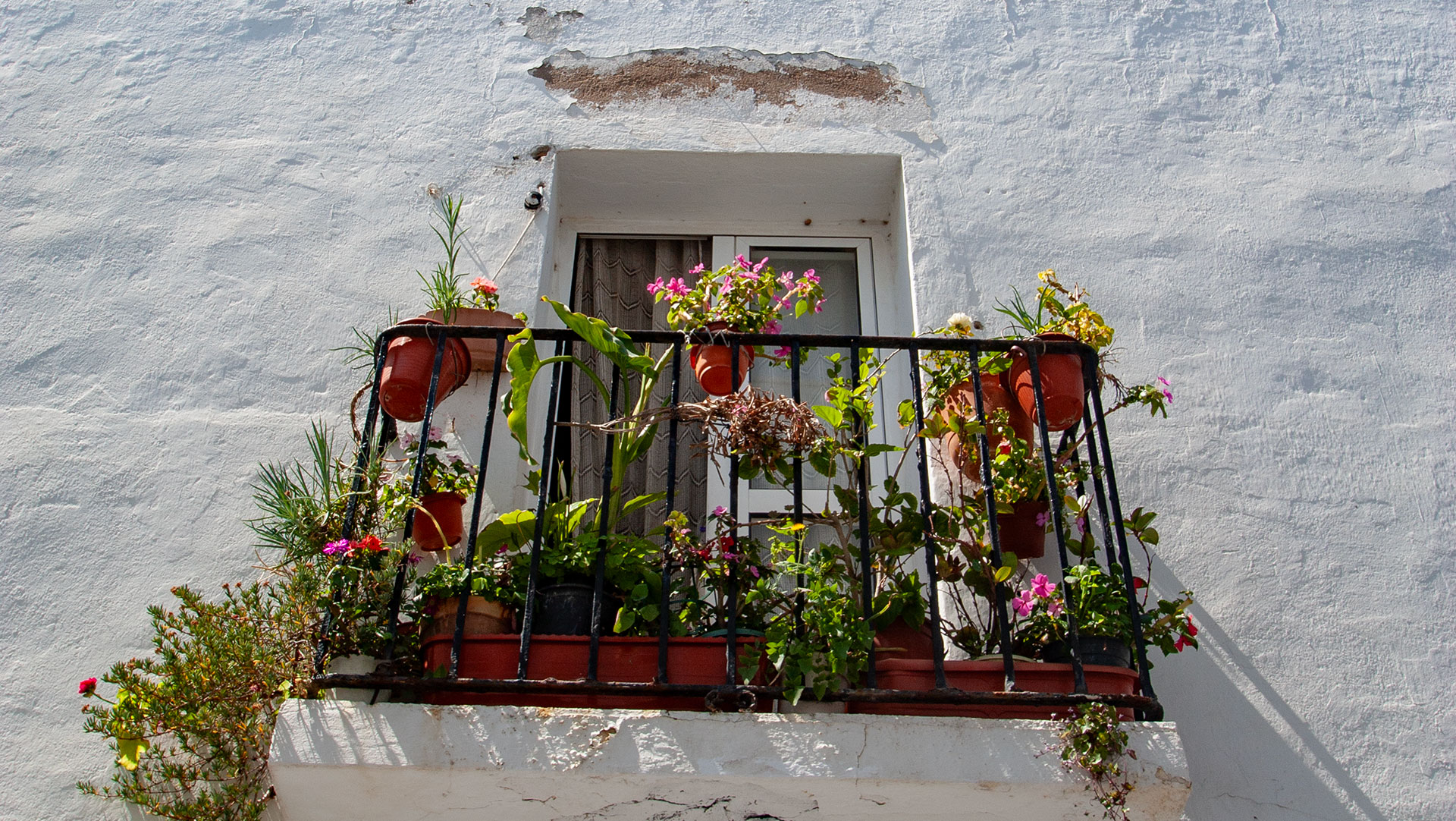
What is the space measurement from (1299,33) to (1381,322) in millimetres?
1292

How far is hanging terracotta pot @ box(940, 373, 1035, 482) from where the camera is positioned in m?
3.39

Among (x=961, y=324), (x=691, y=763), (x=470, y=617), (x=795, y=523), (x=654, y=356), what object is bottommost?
(x=691, y=763)

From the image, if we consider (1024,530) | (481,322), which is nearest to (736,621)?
(1024,530)

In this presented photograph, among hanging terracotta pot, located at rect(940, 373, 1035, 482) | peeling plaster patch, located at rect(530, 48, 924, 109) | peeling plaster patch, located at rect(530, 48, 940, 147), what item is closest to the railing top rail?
hanging terracotta pot, located at rect(940, 373, 1035, 482)

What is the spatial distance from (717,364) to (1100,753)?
138 centimetres

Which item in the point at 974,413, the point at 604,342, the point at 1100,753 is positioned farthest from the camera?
the point at 974,413

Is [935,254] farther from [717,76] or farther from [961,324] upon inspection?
[717,76]

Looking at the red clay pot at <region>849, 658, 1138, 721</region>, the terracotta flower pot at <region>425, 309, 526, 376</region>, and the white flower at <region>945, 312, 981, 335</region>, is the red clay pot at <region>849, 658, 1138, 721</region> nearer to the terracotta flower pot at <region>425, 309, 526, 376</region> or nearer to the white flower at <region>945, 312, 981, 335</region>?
the white flower at <region>945, 312, 981, 335</region>

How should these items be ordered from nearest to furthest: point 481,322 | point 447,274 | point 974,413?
point 974,413, point 481,322, point 447,274

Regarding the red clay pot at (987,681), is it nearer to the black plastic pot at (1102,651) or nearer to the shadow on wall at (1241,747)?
→ the black plastic pot at (1102,651)

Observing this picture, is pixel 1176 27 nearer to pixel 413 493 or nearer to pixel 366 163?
pixel 366 163

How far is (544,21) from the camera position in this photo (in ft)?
15.2

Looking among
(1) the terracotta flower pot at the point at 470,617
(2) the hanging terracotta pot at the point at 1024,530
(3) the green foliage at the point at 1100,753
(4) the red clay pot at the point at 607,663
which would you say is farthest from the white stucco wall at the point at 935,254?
(4) the red clay pot at the point at 607,663

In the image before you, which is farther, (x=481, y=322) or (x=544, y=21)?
(x=544, y=21)
